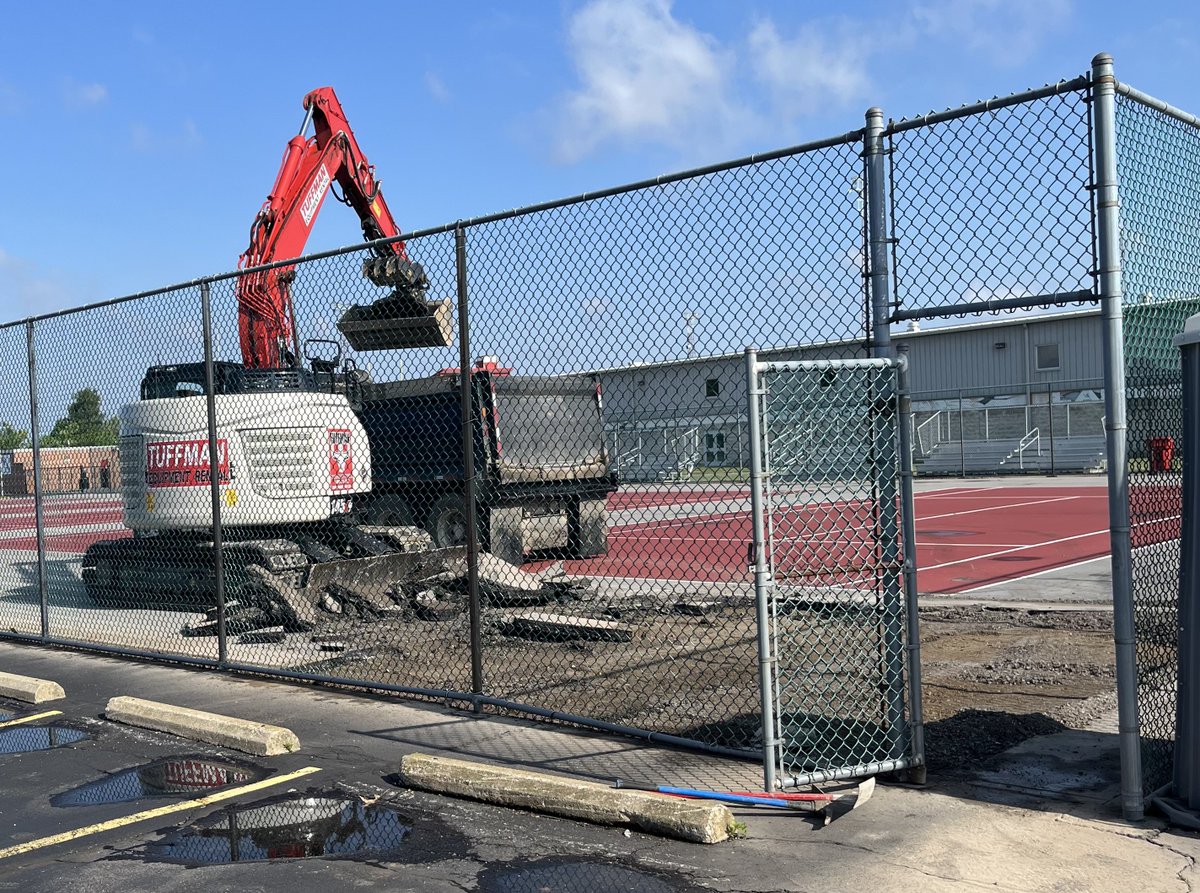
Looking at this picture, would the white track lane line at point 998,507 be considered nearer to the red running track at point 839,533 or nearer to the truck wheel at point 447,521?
the red running track at point 839,533

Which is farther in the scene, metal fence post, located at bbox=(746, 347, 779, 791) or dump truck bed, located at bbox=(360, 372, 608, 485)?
dump truck bed, located at bbox=(360, 372, 608, 485)

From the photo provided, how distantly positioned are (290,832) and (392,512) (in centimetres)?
938

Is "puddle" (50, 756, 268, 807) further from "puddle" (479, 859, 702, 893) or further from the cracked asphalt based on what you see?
"puddle" (479, 859, 702, 893)

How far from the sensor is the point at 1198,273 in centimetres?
555

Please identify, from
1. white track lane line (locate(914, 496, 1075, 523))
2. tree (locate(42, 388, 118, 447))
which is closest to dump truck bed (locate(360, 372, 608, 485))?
tree (locate(42, 388, 118, 447))

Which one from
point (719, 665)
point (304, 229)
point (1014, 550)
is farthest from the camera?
point (1014, 550)

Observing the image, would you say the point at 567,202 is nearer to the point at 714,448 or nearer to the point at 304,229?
the point at 714,448

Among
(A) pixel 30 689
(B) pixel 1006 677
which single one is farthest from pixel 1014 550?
(A) pixel 30 689

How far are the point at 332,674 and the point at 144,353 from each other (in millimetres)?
3472

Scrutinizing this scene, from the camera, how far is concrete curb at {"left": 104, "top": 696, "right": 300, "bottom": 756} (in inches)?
253

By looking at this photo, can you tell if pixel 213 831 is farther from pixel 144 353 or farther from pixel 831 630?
pixel 144 353

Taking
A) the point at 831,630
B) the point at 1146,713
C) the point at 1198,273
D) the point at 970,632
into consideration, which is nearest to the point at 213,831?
the point at 831,630

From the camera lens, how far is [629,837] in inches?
190

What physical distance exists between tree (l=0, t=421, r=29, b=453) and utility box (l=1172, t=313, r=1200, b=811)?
1061 centimetres
